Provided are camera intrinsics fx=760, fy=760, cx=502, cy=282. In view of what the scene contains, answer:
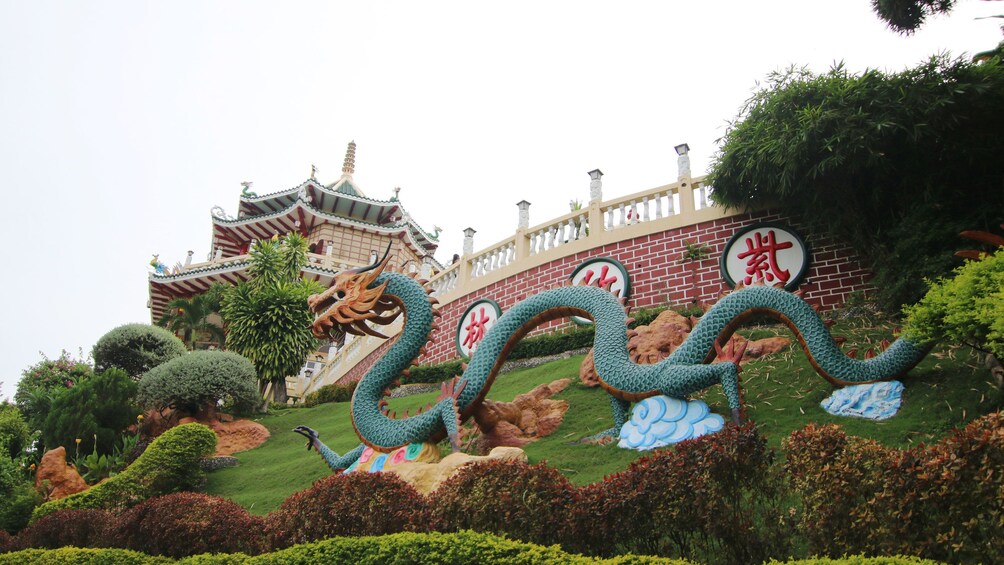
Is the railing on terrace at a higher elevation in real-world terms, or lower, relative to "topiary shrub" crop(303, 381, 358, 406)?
higher

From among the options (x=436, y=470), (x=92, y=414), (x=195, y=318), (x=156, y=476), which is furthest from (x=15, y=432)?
(x=195, y=318)

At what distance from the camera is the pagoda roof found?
98.7 feet

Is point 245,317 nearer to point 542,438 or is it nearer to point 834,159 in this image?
point 542,438

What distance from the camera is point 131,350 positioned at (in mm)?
16812

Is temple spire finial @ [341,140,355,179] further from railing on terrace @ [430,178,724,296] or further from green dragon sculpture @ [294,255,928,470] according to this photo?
A: green dragon sculpture @ [294,255,928,470]

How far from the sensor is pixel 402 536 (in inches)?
209

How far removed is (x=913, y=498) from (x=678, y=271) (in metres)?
9.27

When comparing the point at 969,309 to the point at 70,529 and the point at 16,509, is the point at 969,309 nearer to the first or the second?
the point at 70,529

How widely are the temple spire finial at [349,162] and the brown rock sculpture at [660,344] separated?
81.8 ft

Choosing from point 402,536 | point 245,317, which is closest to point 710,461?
point 402,536

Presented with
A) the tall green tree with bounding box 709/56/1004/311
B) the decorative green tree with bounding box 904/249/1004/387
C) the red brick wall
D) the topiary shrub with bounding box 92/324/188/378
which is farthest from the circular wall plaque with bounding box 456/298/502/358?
the decorative green tree with bounding box 904/249/1004/387

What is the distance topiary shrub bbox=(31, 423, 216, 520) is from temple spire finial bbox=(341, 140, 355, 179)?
24.5m

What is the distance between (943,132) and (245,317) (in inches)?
528

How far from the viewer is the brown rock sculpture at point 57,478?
978 cm
